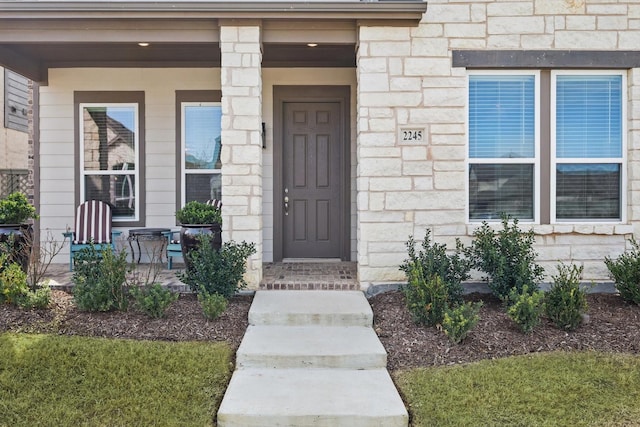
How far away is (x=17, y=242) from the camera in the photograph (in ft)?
18.6

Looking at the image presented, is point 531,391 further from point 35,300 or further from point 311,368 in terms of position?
point 35,300

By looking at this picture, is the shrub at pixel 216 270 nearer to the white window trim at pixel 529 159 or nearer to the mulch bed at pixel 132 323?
the mulch bed at pixel 132 323

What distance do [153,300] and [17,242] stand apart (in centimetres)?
235

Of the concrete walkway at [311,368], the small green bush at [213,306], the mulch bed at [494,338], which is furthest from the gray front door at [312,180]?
the small green bush at [213,306]

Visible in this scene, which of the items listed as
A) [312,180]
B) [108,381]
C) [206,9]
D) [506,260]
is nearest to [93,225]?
[312,180]

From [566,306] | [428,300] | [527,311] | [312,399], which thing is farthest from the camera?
[428,300]

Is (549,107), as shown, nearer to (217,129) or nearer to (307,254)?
(307,254)

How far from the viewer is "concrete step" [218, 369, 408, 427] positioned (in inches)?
123

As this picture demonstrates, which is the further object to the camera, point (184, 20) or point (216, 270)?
point (184, 20)

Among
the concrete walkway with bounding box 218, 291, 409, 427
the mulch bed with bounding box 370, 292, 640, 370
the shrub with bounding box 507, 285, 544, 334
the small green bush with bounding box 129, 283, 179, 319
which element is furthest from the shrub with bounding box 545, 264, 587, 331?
the small green bush with bounding box 129, 283, 179, 319

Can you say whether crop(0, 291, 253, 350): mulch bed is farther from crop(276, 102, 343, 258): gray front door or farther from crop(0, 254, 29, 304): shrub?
crop(276, 102, 343, 258): gray front door

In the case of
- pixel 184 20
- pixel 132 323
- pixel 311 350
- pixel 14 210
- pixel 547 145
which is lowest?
pixel 311 350

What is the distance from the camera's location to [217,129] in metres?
7.16

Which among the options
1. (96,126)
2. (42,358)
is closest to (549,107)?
(42,358)
